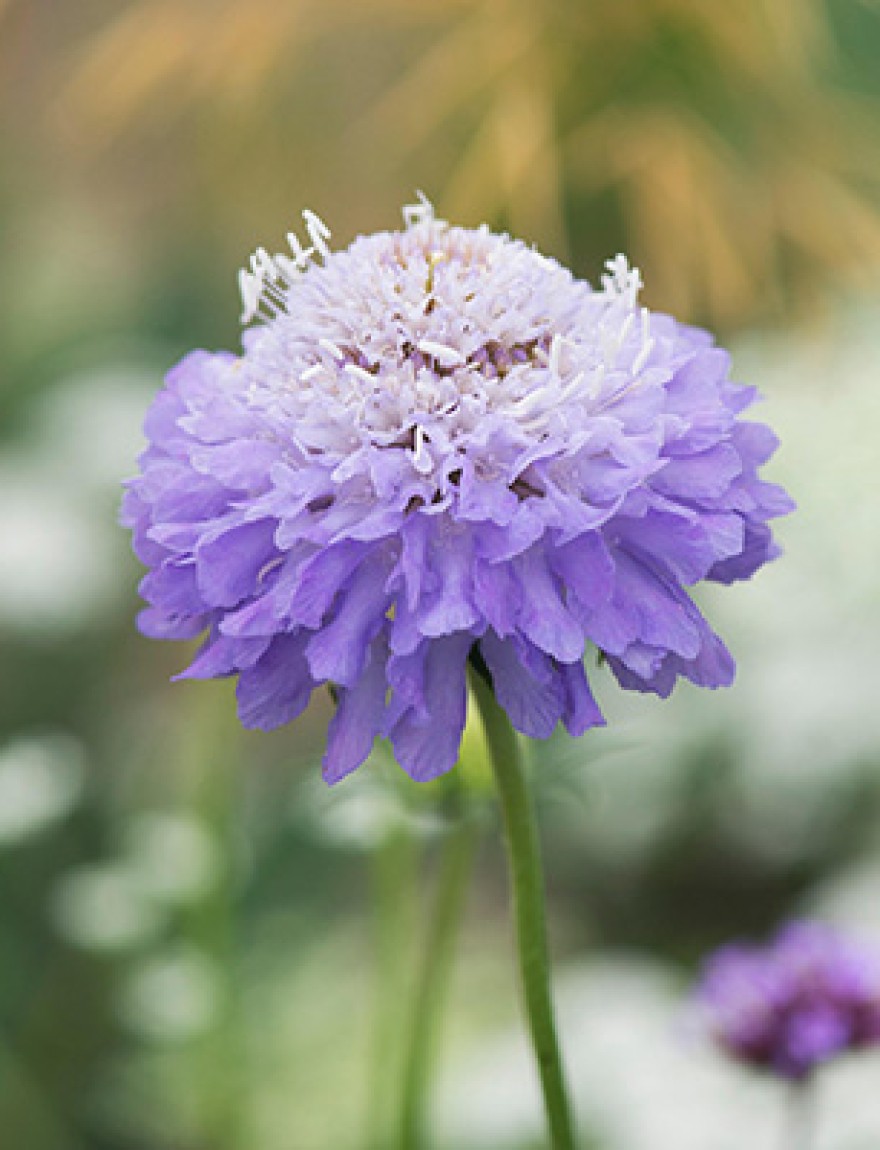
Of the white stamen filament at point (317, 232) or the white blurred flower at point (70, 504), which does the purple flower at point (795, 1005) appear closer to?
A: the white stamen filament at point (317, 232)

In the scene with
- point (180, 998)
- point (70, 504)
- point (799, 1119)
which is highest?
point (70, 504)

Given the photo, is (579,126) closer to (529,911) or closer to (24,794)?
(24,794)

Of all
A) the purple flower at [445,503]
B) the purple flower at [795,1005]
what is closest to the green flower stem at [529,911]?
the purple flower at [445,503]

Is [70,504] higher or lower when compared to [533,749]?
higher

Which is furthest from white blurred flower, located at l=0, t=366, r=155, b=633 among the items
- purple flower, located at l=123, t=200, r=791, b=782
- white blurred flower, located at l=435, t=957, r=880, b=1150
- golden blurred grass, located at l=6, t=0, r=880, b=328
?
purple flower, located at l=123, t=200, r=791, b=782

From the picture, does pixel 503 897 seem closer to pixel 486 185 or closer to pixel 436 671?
pixel 486 185

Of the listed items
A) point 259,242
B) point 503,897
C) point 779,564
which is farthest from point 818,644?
point 259,242

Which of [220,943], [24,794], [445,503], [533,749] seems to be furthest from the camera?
[220,943]

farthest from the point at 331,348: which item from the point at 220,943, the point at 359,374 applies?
the point at 220,943
